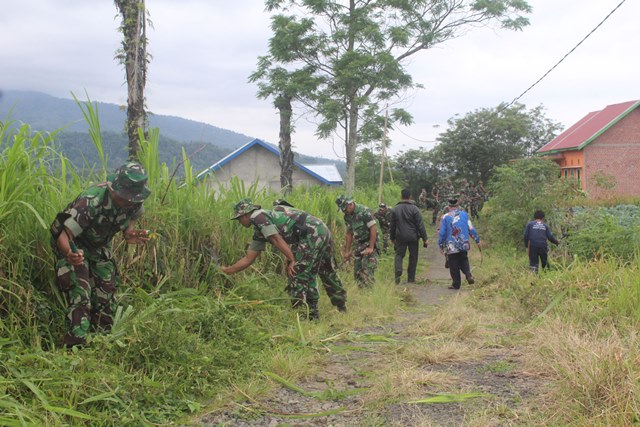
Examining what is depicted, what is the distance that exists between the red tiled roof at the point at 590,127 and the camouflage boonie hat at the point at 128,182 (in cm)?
2255

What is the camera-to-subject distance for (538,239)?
9.77m

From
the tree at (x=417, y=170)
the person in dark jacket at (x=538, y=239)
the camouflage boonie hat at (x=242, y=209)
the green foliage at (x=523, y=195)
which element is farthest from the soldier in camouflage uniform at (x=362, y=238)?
the tree at (x=417, y=170)

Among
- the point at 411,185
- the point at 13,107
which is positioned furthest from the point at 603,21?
the point at 411,185

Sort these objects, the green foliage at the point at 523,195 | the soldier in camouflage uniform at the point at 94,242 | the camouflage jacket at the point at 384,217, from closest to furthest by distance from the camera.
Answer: the soldier in camouflage uniform at the point at 94,242, the camouflage jacket at the point at 384,217, the green foliage at the point at 523,195

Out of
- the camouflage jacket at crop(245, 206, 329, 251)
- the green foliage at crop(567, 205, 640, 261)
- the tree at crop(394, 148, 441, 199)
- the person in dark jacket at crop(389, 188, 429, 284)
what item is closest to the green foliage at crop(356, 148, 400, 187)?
the tree at crop(394, 148, 441, 199)

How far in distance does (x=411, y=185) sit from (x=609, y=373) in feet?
107

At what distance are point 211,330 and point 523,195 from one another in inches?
453

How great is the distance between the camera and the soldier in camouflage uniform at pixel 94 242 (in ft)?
13.6

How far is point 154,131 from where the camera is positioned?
19.7 ft

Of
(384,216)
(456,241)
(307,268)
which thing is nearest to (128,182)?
(307,268)

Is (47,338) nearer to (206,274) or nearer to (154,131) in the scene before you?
(206,274)

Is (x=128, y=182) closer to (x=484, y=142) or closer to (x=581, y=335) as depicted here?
(x=581, y=335)

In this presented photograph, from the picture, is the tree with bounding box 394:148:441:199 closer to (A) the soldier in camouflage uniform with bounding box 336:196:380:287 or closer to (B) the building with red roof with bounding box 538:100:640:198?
(B) the building with red roof with bounding box 538:100:640:198

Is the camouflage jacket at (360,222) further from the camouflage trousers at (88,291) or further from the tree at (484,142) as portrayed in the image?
the tree at (484,142)
